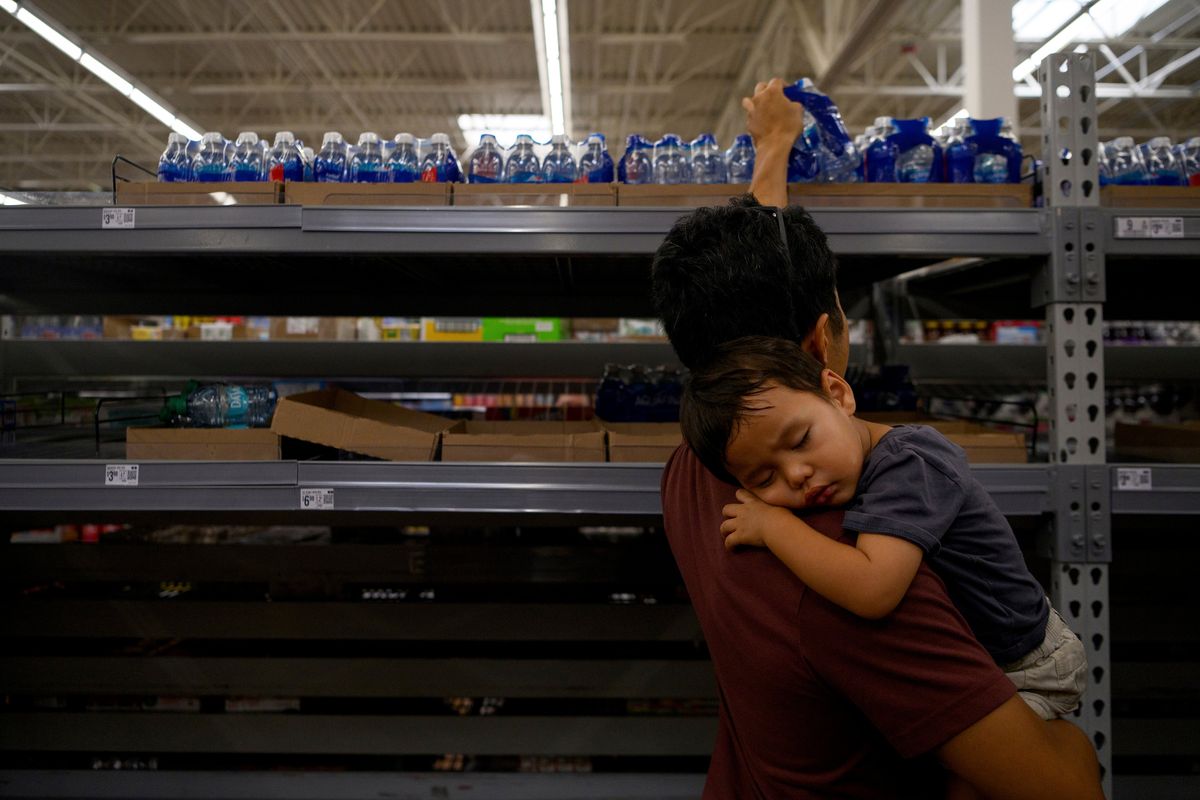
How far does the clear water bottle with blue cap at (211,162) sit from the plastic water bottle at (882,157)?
1.51 m

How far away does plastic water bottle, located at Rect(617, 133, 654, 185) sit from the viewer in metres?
1.71

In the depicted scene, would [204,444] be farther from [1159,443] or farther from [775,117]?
[1159,443]

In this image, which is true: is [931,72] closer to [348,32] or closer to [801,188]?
[348,32]

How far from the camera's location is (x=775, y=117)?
4.61ft

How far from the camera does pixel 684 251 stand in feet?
2.74

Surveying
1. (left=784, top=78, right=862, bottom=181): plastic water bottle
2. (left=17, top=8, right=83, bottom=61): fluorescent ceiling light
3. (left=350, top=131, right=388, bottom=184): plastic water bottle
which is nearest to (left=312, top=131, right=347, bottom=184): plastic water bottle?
(left=350, top=131, right=388, bottom=184): plastic water bottle

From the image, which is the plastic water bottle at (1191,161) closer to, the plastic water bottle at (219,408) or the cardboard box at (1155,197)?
the cardboard box at (1155,197)

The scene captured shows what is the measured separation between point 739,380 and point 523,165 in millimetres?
1049

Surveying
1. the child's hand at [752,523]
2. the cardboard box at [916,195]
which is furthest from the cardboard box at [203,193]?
the child's hand at [752,523]

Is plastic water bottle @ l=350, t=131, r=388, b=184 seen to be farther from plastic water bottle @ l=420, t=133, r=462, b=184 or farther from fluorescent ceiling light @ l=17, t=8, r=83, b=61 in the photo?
fluorescent ceiling light @ l=17, t=8, r=83, b=61

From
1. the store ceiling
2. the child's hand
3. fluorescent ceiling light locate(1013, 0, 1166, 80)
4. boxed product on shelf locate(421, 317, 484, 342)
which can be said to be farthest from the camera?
the store ceiling

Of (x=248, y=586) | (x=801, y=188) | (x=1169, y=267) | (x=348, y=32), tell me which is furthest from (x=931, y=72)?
(x=248, y=586)

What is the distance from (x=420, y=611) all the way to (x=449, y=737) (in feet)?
1.15

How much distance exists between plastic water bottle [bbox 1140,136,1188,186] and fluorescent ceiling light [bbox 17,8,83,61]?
8.11 metres
